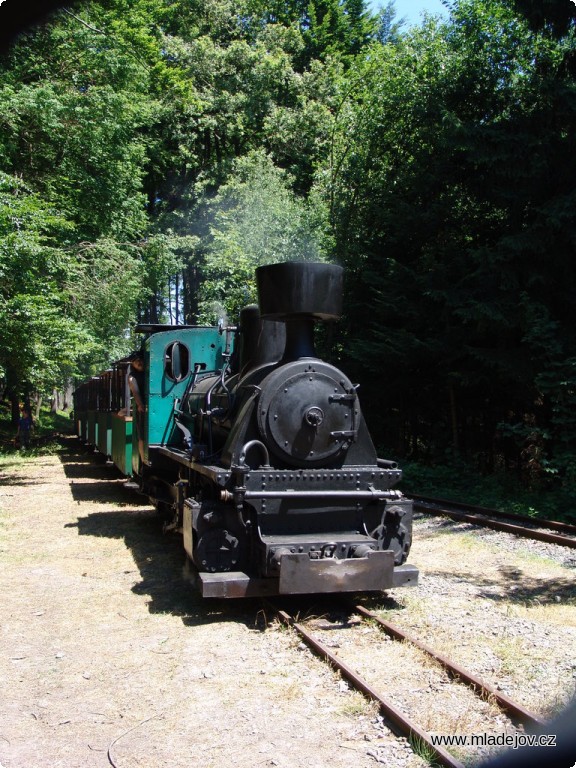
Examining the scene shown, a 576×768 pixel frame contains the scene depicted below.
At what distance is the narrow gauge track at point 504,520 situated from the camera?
29.4 feet

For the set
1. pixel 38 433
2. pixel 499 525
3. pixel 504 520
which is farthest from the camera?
pixel 38 433

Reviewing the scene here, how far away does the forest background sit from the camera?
1218cm

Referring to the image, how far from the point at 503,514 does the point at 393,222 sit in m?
7.41

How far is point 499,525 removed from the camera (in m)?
9.62

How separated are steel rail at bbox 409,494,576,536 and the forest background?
1.21 m

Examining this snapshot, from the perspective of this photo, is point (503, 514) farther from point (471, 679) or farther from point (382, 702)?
point (382, 702)

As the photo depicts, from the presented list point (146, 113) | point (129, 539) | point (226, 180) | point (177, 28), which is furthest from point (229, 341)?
point (177, 28)

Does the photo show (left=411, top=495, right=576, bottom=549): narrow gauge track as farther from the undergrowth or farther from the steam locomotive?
the undergrowth

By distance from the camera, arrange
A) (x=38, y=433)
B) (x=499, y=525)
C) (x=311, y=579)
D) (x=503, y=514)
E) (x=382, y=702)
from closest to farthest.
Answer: (x=382, y=702) → (x=311, y=579) → (x=499, y=525) → (x=503, y=514) → (x=38, y=433)

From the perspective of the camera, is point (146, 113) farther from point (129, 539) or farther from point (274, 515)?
point (274, 515)

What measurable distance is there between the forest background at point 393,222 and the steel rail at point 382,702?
7.29 meters

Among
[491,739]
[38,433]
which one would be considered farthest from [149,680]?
[38,433]

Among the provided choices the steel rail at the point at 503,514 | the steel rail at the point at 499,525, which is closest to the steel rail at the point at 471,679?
the steel rail at the point at 499,525

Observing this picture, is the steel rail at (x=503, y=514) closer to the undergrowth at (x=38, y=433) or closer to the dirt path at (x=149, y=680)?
the dirt path at (x=149, y=680)
